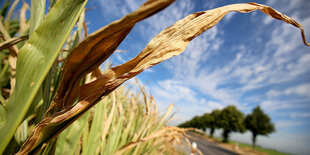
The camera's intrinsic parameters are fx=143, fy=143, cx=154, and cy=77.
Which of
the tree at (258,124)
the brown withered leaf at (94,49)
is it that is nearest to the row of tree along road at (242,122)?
the tree at (258,124)

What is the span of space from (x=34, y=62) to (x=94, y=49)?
90 mm

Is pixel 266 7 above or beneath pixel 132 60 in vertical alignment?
above

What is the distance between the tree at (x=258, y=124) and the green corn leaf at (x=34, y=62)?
27716 mm

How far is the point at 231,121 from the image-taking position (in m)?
24.1

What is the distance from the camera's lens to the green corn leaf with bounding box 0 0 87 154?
7.8 inches

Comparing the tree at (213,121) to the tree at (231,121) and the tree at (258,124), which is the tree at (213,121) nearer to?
the tree at (231,121)

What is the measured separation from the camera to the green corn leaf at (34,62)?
198 mm

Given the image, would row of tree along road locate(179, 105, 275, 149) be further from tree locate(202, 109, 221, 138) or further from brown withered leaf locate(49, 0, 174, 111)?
brown withered leaf locate(49, 0, 174, 111)

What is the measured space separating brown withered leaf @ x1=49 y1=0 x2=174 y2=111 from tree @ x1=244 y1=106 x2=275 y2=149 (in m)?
27.7

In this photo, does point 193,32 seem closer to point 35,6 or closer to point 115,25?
point 115,25

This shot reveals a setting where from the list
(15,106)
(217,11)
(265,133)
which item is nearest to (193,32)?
(217,11)

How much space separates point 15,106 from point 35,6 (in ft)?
0.67

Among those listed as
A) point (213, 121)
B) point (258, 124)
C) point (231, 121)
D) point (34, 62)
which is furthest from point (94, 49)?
point (213, 121)

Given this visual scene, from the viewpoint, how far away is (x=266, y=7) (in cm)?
26
